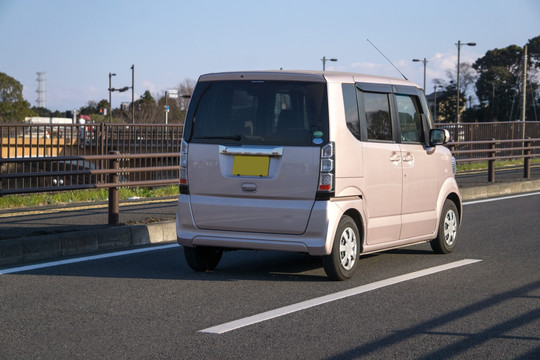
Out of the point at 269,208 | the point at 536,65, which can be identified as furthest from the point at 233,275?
the point at 536,65

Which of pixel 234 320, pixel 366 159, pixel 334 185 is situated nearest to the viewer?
pixel 234 320

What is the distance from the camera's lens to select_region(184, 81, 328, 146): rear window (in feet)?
23.3

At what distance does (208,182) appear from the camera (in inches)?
292

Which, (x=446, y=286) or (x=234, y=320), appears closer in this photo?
(x=234, y=320)

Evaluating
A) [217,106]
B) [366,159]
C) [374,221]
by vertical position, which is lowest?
[374,221]

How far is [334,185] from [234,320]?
1.86m

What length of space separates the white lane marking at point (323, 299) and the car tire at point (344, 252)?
29cm

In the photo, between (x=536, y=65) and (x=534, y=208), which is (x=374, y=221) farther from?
(x=536, y=65)

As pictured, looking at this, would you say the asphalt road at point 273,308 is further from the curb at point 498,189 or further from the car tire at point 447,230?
the curb at point 498,189

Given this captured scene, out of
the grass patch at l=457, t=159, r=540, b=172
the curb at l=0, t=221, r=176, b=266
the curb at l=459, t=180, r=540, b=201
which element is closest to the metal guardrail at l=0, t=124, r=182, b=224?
the curb at l=0, t=221, r=176, b=266

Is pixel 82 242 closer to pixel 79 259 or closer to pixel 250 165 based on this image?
pixel 79 259

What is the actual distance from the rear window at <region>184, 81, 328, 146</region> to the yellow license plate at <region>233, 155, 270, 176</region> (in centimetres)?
14

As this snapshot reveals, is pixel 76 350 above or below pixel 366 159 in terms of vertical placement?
below

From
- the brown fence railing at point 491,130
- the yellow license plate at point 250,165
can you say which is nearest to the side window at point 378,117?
the yellow license plate at point 250,165
